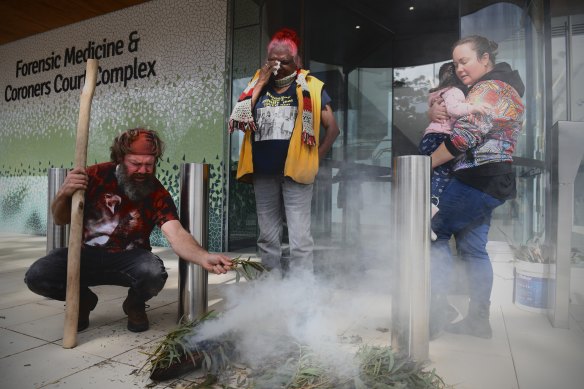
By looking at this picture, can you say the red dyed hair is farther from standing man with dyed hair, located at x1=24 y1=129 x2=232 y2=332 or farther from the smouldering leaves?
the smouldering leaves

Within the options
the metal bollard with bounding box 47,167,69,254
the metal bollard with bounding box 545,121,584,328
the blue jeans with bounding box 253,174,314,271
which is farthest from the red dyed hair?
the metal bollard with bounding box 47,167,69,254

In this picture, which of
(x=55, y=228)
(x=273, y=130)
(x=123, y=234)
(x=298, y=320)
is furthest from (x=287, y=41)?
(x=55, y=228)

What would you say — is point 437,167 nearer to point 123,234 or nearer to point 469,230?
point 469,230

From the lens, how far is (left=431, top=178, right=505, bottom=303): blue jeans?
219 cm

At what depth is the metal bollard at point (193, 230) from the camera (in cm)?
232

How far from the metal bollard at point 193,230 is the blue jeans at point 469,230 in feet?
4.56

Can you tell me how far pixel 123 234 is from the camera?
2.38 m

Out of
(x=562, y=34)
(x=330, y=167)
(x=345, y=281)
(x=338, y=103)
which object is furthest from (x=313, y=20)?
(x=345, y=281)

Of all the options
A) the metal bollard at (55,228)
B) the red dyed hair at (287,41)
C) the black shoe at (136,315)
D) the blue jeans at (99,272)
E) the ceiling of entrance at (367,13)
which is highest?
the ceiling of entrance at (367,13)

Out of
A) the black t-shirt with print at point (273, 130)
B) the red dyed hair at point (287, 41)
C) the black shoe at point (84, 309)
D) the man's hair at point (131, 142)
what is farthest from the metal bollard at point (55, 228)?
the red dyed hair at point (287, 41)

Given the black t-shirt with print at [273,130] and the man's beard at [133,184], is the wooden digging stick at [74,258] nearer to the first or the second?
the man's beard at [133,184]

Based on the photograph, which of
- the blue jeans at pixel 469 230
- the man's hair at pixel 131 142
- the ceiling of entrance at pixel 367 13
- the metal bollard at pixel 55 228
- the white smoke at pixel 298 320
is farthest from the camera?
the ceiling of entrance at pixel 367 13

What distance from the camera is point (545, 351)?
2.02 meters

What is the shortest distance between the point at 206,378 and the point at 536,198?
172 inches
